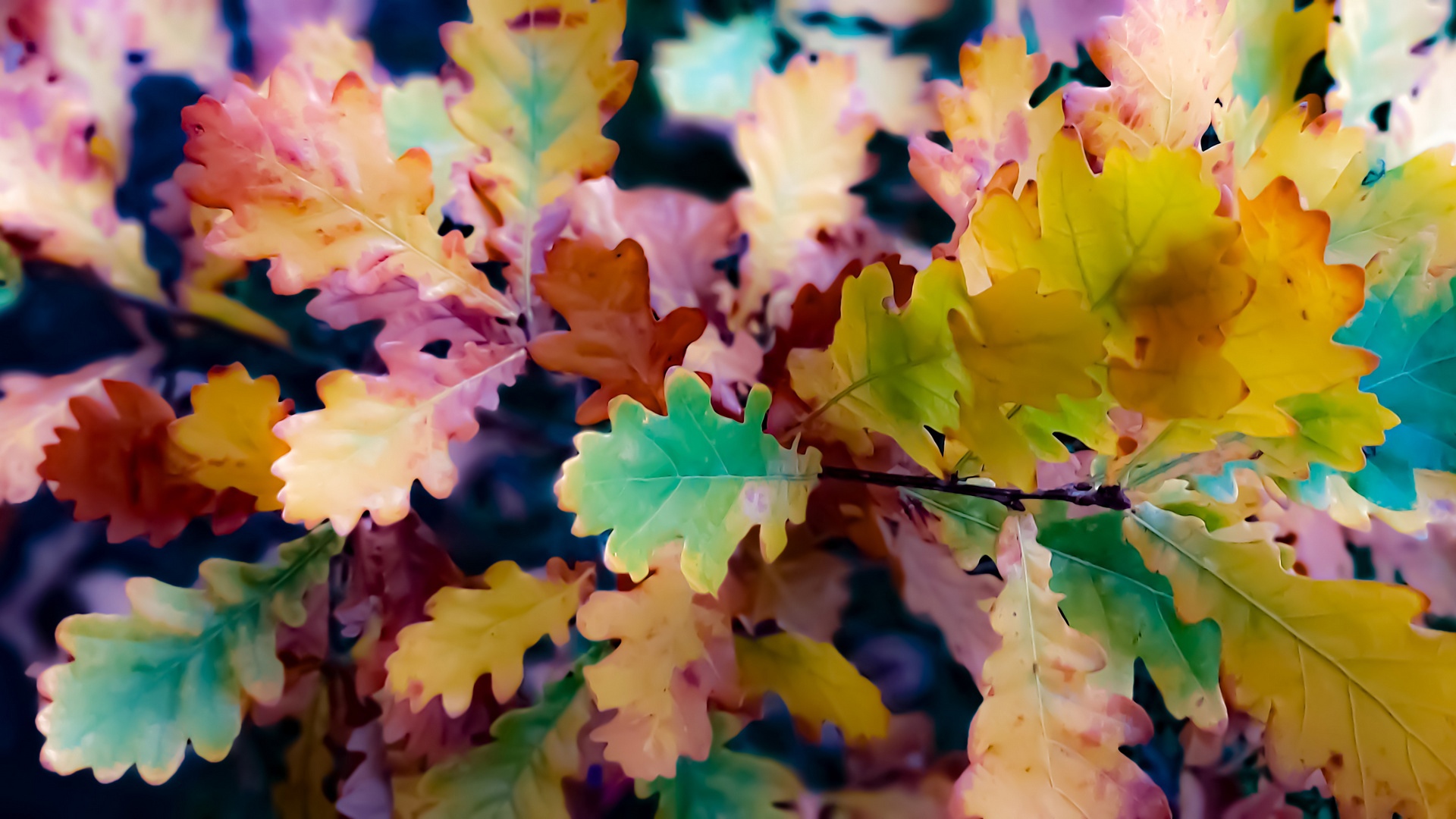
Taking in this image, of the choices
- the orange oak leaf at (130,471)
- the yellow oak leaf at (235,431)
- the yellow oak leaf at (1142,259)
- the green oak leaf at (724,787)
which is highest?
the yellow oak leaf at (1142,259)

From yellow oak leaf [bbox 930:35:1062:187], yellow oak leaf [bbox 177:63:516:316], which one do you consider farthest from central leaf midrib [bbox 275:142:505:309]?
yellow oak leaf [bbox 930:35:1062:187]

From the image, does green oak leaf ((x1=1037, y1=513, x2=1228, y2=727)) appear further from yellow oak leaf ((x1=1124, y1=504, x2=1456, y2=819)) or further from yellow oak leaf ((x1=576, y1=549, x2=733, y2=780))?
yellow oak leaf ((x1=576, y1=549, x2=733, y2=780))

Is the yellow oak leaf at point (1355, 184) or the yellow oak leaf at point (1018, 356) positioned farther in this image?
the yellow oak leaf at point (1355, 184)

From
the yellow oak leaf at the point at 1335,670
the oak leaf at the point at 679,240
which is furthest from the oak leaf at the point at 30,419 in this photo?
the yellow oak leaf at the point at 1335,670

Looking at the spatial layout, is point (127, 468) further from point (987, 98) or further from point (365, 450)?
point (987, 98)

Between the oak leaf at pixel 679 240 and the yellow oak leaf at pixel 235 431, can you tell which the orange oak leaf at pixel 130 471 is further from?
the oak leaf at pixel 679 240

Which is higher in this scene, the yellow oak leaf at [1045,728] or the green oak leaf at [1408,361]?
the green oak leaf at [1408,361]
